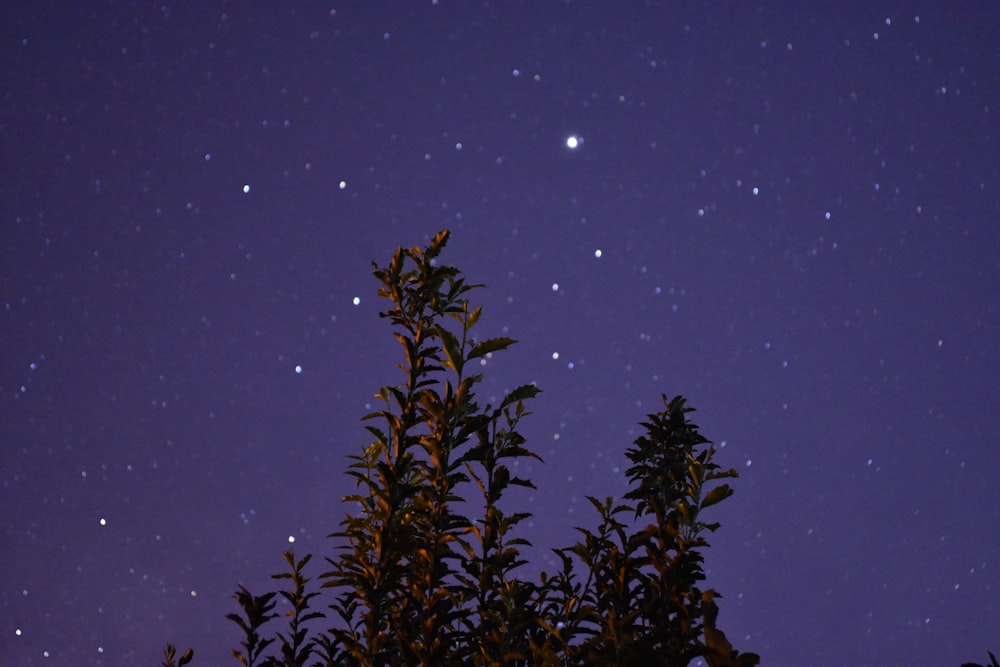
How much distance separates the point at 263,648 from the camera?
12.1 ft

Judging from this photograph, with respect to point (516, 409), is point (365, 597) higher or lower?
lower

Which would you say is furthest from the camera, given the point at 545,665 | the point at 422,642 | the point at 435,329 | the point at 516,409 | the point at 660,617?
the point at 516,409

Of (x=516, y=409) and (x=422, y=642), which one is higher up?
(x=516, y=409)

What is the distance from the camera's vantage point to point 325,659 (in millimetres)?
3404

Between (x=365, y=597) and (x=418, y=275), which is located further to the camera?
(x=418, y=275)

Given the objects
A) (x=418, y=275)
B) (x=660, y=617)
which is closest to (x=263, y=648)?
(x=418, y=275)

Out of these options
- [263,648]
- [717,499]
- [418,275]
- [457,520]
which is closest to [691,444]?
[717,499]

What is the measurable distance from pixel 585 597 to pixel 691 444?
989mm

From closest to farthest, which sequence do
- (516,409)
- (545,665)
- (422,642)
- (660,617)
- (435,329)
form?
1. (660,617)
2. (545,665)
3. (422,642)
4. (435,329)
5. (516,409)

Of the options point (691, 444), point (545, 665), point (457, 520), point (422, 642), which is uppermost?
point (691, 444)

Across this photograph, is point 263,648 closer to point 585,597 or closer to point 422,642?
point 422,642

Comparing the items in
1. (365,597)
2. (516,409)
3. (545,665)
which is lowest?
(545,665)

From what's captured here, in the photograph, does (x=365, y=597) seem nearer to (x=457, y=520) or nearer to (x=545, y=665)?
(x=457, y=520)

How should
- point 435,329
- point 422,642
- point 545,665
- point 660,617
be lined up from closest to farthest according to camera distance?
point 660,617 < point 545,665 < point 422,642 < point 435,329
